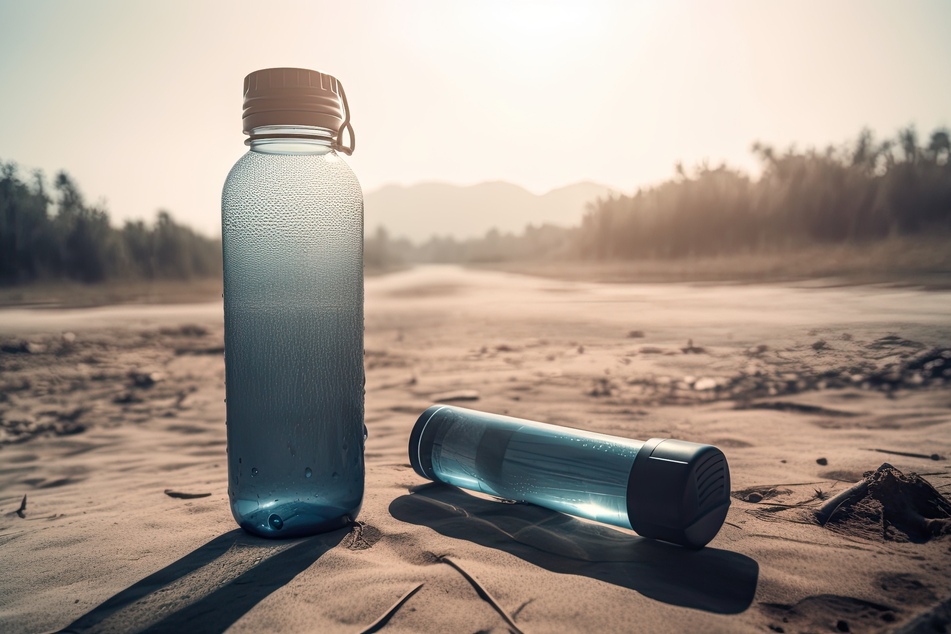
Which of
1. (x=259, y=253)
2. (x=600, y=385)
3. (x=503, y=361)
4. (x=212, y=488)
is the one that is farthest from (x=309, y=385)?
(x=503, y=361)

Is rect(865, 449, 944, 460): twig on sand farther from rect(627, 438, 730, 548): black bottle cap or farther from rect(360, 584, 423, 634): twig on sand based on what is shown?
rect(360, 584, 423, 634): twig on sand

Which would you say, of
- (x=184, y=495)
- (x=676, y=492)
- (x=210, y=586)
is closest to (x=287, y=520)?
(x=210, y=586)

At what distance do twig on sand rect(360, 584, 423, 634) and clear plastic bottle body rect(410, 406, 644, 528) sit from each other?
0.48 m

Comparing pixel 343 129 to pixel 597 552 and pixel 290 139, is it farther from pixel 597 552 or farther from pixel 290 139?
pixel 597 552

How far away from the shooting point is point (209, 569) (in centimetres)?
134

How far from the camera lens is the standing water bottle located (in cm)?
148

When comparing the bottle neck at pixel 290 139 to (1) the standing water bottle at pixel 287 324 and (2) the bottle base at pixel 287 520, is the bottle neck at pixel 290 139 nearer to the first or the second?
(1) the standing water bottle at pixel 287 324

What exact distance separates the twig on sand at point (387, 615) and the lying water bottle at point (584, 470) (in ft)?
1.57

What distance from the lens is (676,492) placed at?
1311mm

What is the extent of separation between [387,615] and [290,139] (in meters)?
1.03

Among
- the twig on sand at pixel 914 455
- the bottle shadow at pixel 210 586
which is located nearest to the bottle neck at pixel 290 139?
the bottle shadow at pixel 210 586

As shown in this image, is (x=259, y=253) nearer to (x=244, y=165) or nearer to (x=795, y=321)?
(x=244, y=165)

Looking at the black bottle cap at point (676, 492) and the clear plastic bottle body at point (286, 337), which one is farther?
the clear plastic bottle body at point (286, 337)

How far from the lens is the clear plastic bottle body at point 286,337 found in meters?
1.48
